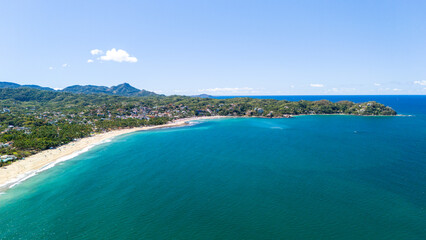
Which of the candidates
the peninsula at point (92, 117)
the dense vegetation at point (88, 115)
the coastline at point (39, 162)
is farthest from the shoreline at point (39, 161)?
the dense vegetation at point (88, 115)

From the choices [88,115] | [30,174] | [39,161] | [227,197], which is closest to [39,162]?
[39,161]

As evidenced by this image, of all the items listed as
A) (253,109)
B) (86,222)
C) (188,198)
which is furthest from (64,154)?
(253,109)

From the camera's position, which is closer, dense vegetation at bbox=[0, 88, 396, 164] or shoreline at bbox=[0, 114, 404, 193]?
shoreline at bbox=[0, 114, 404, 193]

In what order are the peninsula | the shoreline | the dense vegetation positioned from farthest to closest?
the dense vegetation < the peninsula < the shoreline

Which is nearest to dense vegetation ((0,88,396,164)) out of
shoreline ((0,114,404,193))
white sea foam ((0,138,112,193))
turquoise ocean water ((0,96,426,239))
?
shoreline ((0,114,404,193))

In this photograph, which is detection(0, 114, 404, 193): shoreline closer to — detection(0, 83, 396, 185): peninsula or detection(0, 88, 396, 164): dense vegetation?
detection(0, 83, 396, 185): peninsula

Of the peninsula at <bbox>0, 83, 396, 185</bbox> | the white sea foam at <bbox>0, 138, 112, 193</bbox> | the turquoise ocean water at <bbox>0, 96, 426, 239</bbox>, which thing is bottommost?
the white sea foam at <bbox>0, 138, 112, 193</bbox>

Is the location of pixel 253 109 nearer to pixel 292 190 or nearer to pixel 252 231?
pixel 292 190

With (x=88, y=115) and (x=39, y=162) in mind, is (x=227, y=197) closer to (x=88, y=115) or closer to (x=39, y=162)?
(x=39, y=162)

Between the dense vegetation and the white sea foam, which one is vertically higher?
the dense vegetation
